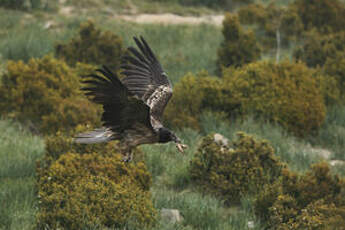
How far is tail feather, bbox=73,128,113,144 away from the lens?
12.3ft

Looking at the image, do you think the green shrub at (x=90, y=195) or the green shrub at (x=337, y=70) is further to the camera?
the green shrub at (x=337, y=70)

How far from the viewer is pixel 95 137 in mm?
3836

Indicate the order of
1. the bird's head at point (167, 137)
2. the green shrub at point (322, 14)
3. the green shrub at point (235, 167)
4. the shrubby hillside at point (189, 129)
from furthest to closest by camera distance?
the green shrub at point (322, 14)
the green shrub at point (235, 167)
the shrubby hillside at point (189, 129)
the bird's head at point (167, 137)

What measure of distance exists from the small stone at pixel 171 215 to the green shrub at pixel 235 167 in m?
0.99

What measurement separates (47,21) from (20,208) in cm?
939

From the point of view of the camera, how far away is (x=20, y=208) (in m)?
5.61

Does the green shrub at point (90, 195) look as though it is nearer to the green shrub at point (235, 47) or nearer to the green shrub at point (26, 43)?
the green shrub at point (26, 43)

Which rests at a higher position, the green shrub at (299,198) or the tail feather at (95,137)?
the tail feather at (95,137)

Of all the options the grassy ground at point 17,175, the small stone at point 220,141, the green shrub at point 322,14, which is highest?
the green shrub at point 322,14

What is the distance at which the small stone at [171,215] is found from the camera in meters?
5.75

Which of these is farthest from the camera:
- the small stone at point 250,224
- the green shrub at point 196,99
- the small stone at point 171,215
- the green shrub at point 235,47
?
the green shrub at point 235,47

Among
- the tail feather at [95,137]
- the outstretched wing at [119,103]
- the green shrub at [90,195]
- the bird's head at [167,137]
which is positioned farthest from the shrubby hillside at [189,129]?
the bird's head at [167,137]

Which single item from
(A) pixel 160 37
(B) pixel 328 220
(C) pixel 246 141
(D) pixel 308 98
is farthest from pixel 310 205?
(A) pixel 160 37

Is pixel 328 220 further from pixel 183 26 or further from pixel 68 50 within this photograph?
pixel 183 26
